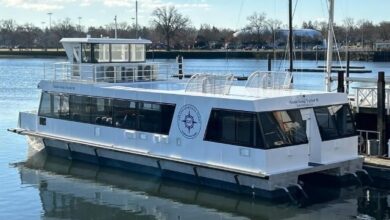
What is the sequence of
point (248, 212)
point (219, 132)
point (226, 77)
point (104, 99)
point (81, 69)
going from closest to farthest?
point (248, 212) < point (219, 132) < point (226, 77) < point (104, 99) < point (81, 69)

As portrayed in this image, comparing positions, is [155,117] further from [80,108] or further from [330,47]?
[330,47]

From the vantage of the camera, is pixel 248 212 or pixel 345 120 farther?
pixel 345 120

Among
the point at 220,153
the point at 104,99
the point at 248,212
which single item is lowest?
the point at 248,212

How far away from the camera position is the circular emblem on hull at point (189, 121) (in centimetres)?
1994

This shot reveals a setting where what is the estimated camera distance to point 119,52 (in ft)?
84.8

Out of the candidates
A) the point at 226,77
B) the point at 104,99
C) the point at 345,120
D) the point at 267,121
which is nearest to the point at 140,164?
the point at 104,99

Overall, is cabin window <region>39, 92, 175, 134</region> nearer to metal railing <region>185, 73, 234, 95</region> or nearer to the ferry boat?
the ferry boat

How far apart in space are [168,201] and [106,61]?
8151 mm

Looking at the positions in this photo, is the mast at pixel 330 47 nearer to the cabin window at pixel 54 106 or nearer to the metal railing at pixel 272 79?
the metal railing at pixel 272 79

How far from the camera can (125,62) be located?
25875 millimetres

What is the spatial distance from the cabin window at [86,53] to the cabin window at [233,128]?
7820mm

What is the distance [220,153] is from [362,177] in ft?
16.0

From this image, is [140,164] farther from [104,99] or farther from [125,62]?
Answer: [125,62]

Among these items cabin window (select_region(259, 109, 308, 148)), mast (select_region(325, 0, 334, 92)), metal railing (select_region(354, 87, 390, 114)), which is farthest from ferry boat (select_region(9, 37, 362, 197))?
metal railing (select_region(354, 87, 390, 114))
